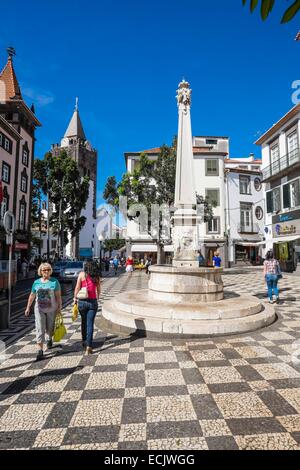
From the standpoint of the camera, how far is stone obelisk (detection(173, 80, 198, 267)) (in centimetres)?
833

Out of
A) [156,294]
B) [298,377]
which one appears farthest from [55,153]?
[298,377]

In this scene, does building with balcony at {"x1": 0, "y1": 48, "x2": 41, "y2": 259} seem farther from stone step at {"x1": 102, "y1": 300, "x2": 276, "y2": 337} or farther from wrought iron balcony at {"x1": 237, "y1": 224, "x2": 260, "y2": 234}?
wrought iron balcony at {"x1": 237, "y1": 224, "x2": 260, "y2": 234}

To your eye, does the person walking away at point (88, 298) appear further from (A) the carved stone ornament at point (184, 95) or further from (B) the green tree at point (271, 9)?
(A) the carved stone ornament at point (184, 95)

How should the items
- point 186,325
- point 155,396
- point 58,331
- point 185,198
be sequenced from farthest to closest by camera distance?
point 185,198 → point 186,325 → point 58,331 → point 155,396

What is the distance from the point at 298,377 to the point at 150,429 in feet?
7.33

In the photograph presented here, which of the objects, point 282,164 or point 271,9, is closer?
point 271,9

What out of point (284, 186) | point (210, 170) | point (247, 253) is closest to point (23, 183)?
point (210, 170)

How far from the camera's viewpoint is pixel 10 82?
28828 millimetres

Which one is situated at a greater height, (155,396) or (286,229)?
(286,229)

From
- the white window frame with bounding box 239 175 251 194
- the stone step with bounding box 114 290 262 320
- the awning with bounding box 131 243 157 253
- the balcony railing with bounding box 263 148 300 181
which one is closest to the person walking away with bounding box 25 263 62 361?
the stone step with bounding box 114 290 262 320

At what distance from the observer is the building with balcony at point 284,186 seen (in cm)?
2167

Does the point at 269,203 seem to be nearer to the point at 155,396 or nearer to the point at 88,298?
the point at 88,298

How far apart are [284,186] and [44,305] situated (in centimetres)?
2389
